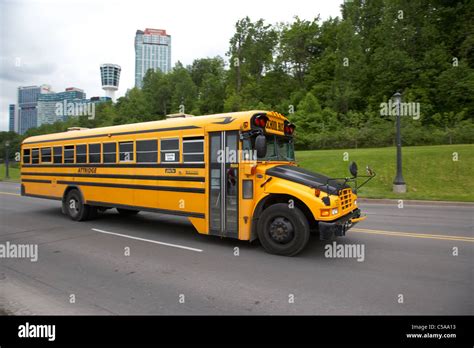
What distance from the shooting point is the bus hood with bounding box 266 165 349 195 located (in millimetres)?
5656

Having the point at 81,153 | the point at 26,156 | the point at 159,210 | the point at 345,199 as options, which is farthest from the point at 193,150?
the point at 26,156

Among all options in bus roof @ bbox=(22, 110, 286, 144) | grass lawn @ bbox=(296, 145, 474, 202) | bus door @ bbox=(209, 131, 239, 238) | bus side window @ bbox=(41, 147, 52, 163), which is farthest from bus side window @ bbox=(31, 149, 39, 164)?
grass lawn @ bbox=(296, 145, 474, 202)

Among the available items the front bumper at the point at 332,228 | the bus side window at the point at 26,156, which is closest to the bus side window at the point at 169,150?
the front bumper at the point at 332,228

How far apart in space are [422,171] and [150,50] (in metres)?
200

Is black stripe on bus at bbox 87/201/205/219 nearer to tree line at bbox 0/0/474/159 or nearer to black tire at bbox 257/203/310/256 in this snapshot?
black tire at bbox 257/203/310/256

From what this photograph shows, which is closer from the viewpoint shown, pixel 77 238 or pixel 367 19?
pixel 77 238

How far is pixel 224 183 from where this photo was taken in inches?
253

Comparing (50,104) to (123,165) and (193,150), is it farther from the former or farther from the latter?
(193,150)

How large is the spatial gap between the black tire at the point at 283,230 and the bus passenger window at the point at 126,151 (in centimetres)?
419

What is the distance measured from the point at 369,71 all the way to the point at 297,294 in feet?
159

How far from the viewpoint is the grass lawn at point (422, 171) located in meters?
15.1

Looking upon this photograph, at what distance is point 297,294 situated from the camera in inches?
167
